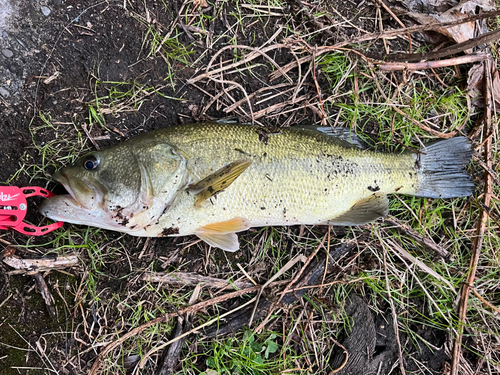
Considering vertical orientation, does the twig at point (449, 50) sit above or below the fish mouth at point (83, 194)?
below

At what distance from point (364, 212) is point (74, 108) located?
2.69 meters

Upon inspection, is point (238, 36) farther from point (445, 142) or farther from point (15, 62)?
point (445, 142)

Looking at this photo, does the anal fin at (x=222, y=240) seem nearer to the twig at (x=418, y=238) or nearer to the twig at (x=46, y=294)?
the twig at (x=46, y=294)

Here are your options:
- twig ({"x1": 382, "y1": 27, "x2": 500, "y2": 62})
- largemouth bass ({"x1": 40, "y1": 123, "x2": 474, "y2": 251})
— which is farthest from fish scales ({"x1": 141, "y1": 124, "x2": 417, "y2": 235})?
twig ({"x1": 382, "y1": 27, "x2": 500, "y2": 62})

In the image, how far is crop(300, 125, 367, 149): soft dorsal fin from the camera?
3.07m

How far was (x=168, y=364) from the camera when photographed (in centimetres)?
295

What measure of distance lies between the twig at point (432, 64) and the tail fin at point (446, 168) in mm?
761

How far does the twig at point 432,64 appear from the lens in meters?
3.31

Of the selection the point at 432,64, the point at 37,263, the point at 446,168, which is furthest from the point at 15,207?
the point at 432,64

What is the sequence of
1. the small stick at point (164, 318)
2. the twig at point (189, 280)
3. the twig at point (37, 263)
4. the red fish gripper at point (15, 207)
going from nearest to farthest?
the red fish gripper at point (15, 207) → the twig at point (37, 263) → the small stick at point (164, 318) → the twig at point (189, 280)

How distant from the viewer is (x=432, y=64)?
3.33 m

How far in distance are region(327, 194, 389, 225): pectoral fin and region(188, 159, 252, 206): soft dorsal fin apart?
0.98 metres

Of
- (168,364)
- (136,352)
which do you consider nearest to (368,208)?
(168,364)

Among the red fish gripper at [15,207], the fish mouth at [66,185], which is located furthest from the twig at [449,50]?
the red fish gripper at [15,207]
